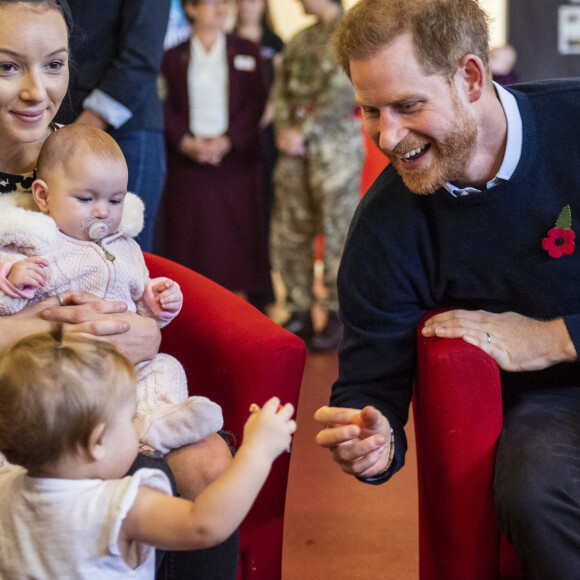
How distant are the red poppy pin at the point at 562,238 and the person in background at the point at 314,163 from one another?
8.05 feet

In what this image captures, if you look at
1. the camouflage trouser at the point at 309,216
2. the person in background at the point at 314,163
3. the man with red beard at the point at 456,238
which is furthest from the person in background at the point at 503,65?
the man with red beard at the point at 456,238

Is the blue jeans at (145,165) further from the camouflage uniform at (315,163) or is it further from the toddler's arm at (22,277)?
the camouflage uniform at (315,163)

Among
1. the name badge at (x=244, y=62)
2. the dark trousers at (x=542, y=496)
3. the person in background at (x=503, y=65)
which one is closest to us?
the dark trousers at (x=542, y=496)

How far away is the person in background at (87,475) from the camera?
112 cm

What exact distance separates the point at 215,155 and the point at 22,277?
3.11m

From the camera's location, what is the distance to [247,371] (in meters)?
1.62

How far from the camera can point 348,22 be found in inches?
65.9

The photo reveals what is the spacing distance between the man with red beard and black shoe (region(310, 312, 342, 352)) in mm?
2273

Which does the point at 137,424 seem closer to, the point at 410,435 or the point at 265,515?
the point at 265,515

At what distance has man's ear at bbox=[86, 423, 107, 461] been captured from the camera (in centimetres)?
114

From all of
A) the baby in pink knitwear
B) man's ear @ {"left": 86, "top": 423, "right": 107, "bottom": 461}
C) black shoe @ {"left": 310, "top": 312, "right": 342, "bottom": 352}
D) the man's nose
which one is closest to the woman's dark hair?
the baby in pink knitwear

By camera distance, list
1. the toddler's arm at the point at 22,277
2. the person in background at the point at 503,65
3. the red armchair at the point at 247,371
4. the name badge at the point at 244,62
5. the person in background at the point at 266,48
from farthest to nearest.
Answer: the person in background at the point at 503,65, the person in background at the point at 266,48, the name badge at the point at 244,62, the red armchair at the point at 247,371, the toddler's arm at the point at 22,277

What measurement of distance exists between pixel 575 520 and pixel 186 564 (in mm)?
657

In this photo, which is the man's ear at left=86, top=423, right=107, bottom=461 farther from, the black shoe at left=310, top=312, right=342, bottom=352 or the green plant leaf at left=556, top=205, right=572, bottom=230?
the black shoe at left=310, top=312, right=342, bottom=352
